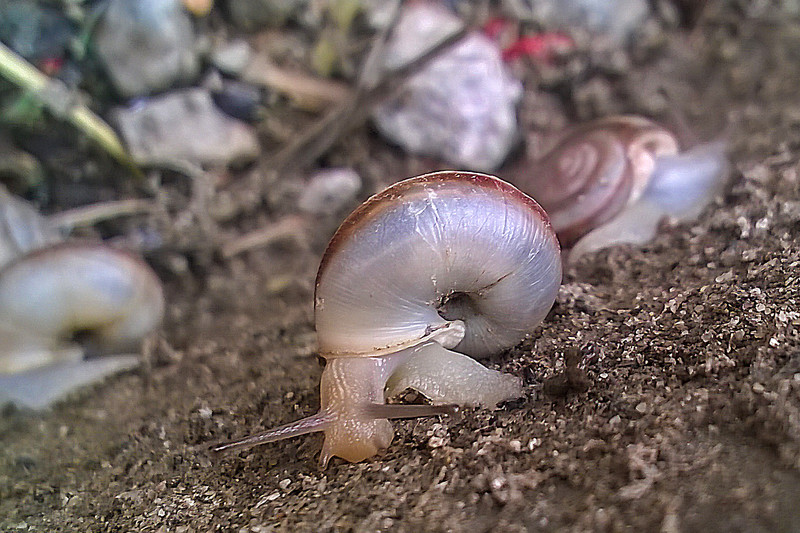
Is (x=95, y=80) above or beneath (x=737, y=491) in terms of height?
above

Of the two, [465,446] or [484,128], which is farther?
[484,128]

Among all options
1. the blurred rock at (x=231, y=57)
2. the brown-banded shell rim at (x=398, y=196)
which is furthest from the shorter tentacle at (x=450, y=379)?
the blurred rock at (x=231, y=57)

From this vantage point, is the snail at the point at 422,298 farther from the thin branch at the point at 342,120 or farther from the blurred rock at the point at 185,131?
the blurred rock at the point at 185,131

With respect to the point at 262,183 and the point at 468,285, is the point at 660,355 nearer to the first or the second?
the point at 468,285

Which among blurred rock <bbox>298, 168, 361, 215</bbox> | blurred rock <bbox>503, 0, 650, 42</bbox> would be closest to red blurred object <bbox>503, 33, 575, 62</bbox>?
blurred rock <bbox>503, 0, 650, 42</bbox>

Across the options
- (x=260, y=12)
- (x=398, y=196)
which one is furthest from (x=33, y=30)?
(x=398, y=196)

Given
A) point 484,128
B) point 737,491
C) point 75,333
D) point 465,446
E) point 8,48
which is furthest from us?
point 484,128

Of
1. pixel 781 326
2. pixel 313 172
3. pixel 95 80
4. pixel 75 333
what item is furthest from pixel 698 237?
pixel 95 80

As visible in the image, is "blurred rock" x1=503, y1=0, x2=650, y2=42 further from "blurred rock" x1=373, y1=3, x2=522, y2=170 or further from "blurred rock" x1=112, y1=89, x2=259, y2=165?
"blurred rock" x1=112, y1=89, x2=259, y2=165
